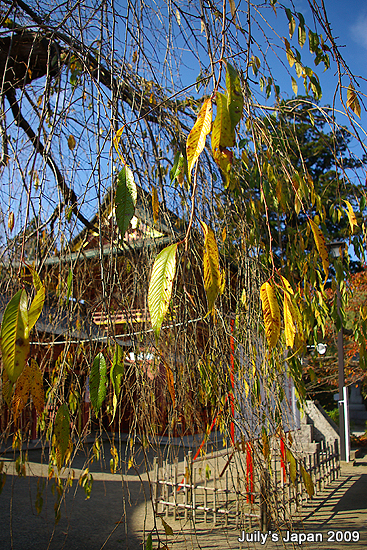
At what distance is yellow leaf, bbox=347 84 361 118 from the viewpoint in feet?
4.57

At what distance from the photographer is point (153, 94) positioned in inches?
86.4

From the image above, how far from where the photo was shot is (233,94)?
667mm

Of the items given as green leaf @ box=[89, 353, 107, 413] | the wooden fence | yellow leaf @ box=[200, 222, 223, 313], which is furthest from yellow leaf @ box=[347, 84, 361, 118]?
the wooden fence

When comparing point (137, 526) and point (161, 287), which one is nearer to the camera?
point (161, 287)

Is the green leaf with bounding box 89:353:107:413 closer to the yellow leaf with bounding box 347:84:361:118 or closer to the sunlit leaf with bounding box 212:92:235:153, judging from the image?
the sunlit leaf with bounding box 212:92:235:153

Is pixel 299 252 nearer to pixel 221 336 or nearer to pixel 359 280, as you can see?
pixel 221 336

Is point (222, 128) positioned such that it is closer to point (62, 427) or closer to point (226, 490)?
point (62, 427)

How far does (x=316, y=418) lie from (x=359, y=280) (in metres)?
2.84

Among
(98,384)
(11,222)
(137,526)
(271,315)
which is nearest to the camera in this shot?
(271,315)

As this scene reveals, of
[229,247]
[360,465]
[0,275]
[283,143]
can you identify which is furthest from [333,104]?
[360,465]

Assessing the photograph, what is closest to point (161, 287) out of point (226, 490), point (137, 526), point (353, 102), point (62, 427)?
point (62, 427)

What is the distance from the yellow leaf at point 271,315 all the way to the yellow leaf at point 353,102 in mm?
957

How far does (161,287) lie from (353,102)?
1.17 m

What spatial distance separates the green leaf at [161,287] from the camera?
0.61 meters
